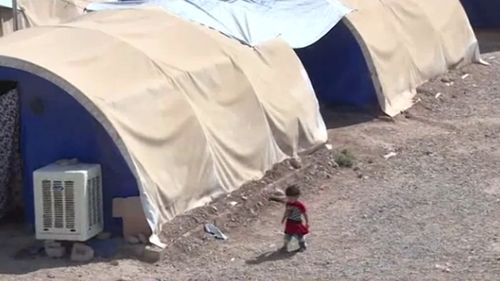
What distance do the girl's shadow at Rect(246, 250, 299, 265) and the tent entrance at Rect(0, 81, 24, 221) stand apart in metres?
2.84

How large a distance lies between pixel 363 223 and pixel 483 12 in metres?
17.4

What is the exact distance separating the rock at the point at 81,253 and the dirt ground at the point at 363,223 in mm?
112

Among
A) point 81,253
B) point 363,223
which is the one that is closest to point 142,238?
point 81,253

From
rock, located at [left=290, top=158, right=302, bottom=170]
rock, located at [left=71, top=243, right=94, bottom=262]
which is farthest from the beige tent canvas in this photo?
rock, located at [left=71, top=243, right=94, bottom=262]

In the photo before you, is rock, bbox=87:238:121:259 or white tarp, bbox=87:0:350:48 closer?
rock, bbox=87:238:121:259

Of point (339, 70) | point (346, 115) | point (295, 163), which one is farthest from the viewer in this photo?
point (339, 70)

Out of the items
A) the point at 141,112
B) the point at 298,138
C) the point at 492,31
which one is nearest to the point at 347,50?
the point at 298,138

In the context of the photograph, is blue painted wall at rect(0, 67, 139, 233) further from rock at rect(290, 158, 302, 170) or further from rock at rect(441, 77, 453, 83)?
rock at rect(441, 77, 453, 83)

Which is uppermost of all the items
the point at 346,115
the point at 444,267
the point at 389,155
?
the point at 444,267

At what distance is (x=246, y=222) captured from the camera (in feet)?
38.9

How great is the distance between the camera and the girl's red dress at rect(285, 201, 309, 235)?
1062 centimetres

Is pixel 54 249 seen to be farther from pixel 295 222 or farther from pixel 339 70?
pixel 339 70

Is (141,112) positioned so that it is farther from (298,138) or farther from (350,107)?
(350,107)

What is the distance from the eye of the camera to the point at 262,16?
15672 millimetres
